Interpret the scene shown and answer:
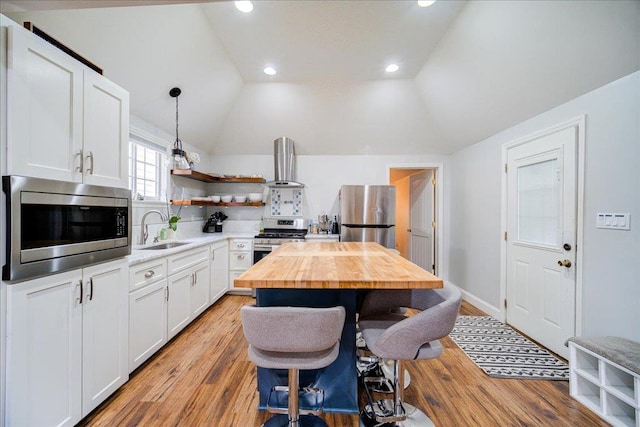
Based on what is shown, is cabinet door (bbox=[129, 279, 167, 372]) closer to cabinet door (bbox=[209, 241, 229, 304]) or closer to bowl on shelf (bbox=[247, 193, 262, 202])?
cabinet door (bbox=[209, 241, 229, 304])

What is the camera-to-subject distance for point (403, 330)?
120 cm

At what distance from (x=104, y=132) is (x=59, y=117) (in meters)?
0.29

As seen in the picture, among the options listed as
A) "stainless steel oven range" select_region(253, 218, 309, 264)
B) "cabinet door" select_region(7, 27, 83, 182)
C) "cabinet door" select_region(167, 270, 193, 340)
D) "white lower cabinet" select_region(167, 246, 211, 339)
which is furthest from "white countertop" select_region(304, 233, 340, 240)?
"cabinet door" select_region(7, 27, 83, 182)

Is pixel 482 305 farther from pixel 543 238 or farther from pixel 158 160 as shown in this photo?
pixel 158 160

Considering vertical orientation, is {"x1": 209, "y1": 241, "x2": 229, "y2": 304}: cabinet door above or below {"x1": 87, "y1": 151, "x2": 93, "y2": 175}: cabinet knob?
below

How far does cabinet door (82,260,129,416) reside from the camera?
1.54 metres

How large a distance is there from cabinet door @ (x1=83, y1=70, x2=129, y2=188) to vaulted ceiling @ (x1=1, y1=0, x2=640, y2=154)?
442 millimetres

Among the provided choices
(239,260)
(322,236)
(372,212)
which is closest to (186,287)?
(239,260)

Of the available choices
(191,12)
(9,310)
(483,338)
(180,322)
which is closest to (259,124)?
(191,12)

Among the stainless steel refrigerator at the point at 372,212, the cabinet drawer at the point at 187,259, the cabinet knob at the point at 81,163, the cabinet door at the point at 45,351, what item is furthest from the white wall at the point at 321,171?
the cabinet door at the point at 45,351

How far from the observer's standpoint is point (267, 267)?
148 cm

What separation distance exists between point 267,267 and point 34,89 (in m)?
1.42

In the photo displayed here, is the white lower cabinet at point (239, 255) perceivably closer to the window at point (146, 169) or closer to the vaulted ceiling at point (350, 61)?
the window at point (146, 169)

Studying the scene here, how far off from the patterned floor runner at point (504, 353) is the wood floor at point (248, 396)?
89mm
